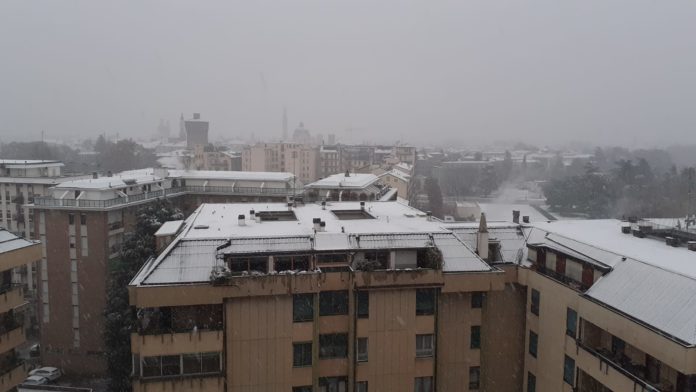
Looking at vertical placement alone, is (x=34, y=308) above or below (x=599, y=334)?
below

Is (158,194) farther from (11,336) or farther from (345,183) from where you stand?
(11,336)

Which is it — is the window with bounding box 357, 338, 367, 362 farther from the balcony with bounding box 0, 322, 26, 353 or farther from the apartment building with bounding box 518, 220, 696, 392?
the balcony with bounding box 0, 322, 26, 353

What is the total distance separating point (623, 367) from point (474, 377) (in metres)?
4.88

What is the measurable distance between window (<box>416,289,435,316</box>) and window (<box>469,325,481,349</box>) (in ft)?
5.05

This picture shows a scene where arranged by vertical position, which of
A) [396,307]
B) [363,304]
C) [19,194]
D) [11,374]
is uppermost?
[19,194]

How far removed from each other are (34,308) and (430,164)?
98.2 m

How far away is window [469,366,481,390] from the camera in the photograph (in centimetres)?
1666

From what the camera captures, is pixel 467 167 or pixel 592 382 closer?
pixel 592 382

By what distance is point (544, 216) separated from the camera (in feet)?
222

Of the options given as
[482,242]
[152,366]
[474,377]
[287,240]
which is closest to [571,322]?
[474,377]

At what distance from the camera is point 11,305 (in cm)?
1661

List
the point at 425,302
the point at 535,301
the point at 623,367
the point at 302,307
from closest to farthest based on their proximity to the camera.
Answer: the point at 623,367 < the point at 302,307 < the point at 425,302 < the point at 535,301

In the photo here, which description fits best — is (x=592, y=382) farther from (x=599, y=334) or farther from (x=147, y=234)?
(x=147, y=234)

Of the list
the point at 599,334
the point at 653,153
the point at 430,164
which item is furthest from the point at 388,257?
the point at 653,153
